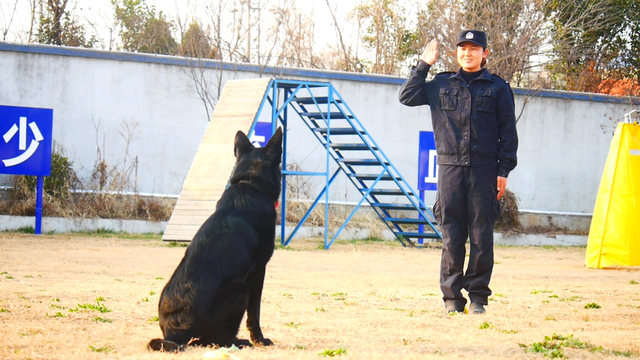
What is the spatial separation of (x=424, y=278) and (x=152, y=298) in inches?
148

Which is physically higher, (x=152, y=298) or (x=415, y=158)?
(x=415, y=158)

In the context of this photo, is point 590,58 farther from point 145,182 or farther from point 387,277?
point 387,277

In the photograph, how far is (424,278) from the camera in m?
8.83

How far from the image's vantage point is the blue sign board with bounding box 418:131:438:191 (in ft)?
48.5

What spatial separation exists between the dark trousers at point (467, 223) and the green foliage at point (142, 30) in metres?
16.2

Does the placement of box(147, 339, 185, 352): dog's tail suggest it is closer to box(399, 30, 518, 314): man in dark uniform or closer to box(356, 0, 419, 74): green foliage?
box(399, 30, 518, 314): man in dark uniform

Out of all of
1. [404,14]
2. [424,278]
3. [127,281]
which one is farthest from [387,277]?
[404,14]

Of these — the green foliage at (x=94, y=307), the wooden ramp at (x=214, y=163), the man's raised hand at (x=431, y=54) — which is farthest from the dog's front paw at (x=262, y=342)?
the wooden ramp at (x=214, y=163)

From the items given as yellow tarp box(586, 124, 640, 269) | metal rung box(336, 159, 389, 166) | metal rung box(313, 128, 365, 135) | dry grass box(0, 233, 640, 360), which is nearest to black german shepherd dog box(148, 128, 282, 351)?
dry grass box(0, 233, 640, 360)

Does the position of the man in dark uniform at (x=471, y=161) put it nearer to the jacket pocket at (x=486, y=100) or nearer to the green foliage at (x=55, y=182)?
the jacket pocket at (x=486, y=100)

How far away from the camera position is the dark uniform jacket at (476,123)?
5617mm

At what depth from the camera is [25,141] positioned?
13070 millimetres

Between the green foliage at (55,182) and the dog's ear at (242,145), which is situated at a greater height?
the dog's ear at (242,145)

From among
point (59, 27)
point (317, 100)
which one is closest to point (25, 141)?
point (317, 100)
